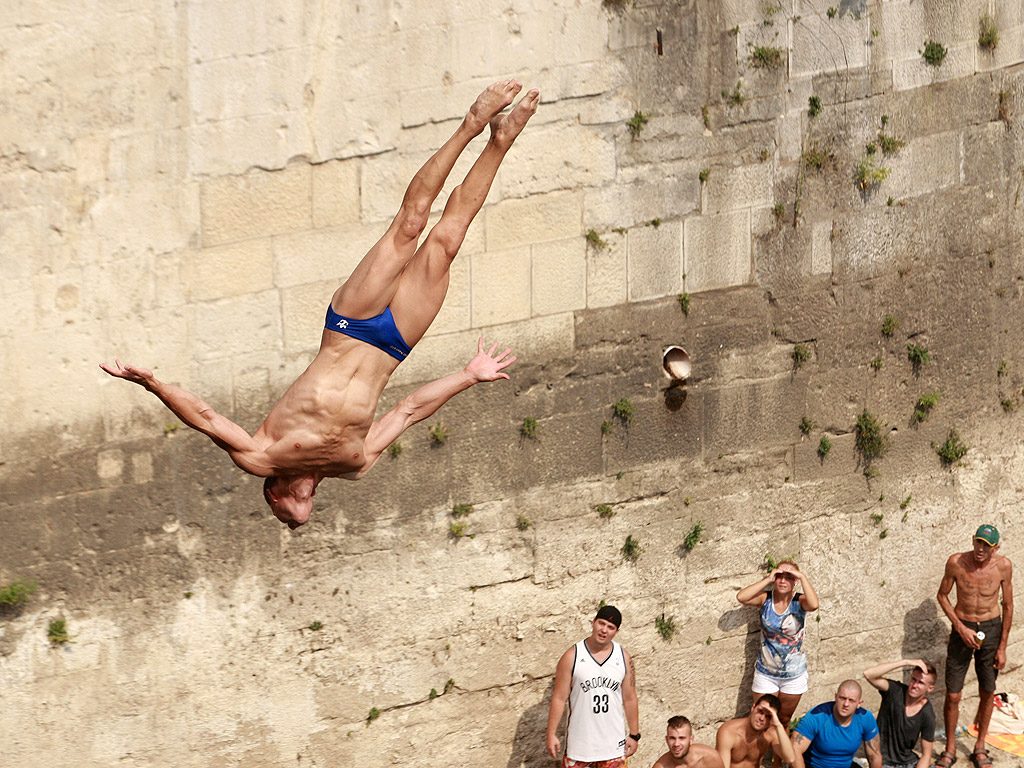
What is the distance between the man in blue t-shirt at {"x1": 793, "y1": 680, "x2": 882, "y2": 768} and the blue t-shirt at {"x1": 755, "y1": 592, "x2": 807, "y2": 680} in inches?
18.2

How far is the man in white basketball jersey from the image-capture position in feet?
27.8

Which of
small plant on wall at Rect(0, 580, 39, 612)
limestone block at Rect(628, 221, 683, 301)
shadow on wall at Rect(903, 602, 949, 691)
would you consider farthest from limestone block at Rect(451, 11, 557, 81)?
shadow on wall at Rect(903, 602, 949, 691)

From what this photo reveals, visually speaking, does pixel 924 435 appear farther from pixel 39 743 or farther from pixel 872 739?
pixel 39 743

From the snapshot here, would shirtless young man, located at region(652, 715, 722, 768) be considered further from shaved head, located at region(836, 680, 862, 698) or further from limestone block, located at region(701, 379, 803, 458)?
limestone block, located at region(701, 379, 803, 458)

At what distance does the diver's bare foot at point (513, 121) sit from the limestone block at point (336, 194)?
252 cm

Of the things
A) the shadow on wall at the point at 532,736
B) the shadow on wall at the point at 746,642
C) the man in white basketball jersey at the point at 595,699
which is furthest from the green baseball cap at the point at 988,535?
the shadow on wall at the point at 532,736

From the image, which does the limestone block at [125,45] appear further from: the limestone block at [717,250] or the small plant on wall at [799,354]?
the small plant on wall at [799,354]

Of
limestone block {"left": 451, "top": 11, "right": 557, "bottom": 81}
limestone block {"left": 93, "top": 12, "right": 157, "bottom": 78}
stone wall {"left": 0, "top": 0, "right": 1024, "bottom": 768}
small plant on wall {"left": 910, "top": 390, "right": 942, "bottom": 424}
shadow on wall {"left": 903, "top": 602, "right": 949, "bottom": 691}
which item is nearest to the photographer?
limestone block {"left": 93, "top": 12, "right": 157, "bottom": 78}

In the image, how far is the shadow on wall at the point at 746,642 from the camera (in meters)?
9.51

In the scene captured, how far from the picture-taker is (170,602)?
8391 millimetres

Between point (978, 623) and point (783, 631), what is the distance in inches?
51.5

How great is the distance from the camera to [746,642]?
9.57 metres

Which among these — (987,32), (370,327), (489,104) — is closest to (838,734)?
(987,32)

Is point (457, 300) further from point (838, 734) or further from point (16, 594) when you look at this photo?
point (838, 734)
